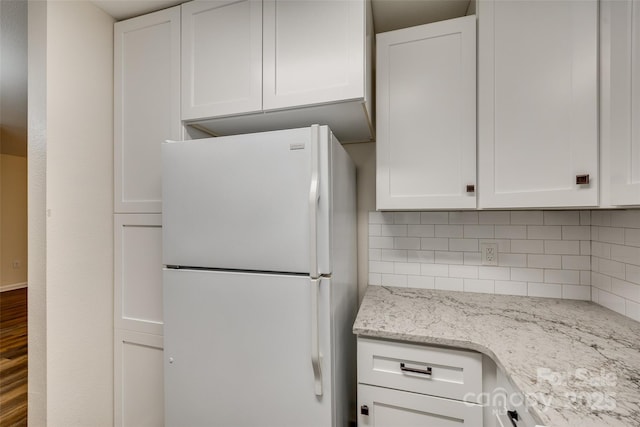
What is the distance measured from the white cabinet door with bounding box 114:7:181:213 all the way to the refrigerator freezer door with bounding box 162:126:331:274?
0.34 m

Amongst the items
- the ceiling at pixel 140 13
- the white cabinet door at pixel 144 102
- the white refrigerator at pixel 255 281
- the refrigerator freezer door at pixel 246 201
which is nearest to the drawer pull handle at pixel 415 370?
A: the white refrigerator at pixel 255 281

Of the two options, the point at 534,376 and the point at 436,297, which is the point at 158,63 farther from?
the point at 534,376

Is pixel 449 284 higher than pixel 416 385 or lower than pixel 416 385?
higher

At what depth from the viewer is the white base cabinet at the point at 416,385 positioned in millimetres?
989

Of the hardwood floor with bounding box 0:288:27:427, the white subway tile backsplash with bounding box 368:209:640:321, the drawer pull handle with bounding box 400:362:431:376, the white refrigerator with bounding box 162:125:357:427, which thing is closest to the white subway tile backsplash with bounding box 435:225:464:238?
the white subway tile backsplash with bounding box 368:209:640:321

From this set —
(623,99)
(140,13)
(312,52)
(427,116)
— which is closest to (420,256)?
(427,116)

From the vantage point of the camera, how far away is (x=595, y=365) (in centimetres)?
81

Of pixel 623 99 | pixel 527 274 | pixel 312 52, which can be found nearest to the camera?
pixel 623 99

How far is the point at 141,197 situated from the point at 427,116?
150cm

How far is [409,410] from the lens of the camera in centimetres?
105

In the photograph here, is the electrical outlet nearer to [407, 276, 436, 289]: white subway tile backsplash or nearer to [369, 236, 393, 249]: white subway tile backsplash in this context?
[407, 276, 436, 289]: white subway tile backsplash

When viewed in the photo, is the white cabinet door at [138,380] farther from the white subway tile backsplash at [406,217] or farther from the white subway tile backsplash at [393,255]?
the white subway tile backsplash at [406,217]

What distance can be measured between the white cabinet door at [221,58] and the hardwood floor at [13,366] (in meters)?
2.37

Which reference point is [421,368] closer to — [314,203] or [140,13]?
[314,203]
